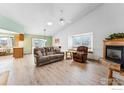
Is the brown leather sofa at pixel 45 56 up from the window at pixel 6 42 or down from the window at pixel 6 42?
down

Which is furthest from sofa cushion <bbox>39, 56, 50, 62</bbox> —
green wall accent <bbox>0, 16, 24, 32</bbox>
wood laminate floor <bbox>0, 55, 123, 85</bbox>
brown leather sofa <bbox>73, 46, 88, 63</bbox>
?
green wall accent <bbox>0, 16, 24, 32</bbox>

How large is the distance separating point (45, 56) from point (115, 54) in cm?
326

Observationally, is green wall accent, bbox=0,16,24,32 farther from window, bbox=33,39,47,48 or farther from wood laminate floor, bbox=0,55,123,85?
window, bbox=33,39,47,48

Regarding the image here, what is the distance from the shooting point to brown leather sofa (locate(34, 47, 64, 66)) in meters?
4.93

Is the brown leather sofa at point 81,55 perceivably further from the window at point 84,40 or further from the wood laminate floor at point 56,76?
the wood laminate floor at point 56,76

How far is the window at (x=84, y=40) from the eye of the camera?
22.5 feet

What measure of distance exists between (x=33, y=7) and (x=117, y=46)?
3880mm

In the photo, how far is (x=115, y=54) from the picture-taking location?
13.1 ft

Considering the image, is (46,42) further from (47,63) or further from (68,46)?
(47,63)

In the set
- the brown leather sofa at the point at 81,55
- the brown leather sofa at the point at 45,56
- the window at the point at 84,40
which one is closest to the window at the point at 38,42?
the window at the point at 84,40

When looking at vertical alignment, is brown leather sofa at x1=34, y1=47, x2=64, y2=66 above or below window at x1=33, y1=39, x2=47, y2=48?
below

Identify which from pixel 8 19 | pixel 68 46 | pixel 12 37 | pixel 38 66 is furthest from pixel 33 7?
pixel 12 37

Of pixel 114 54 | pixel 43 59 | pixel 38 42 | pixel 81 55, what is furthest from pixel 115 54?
pixel 38 42

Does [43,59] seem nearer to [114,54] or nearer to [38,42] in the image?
[114,54]
